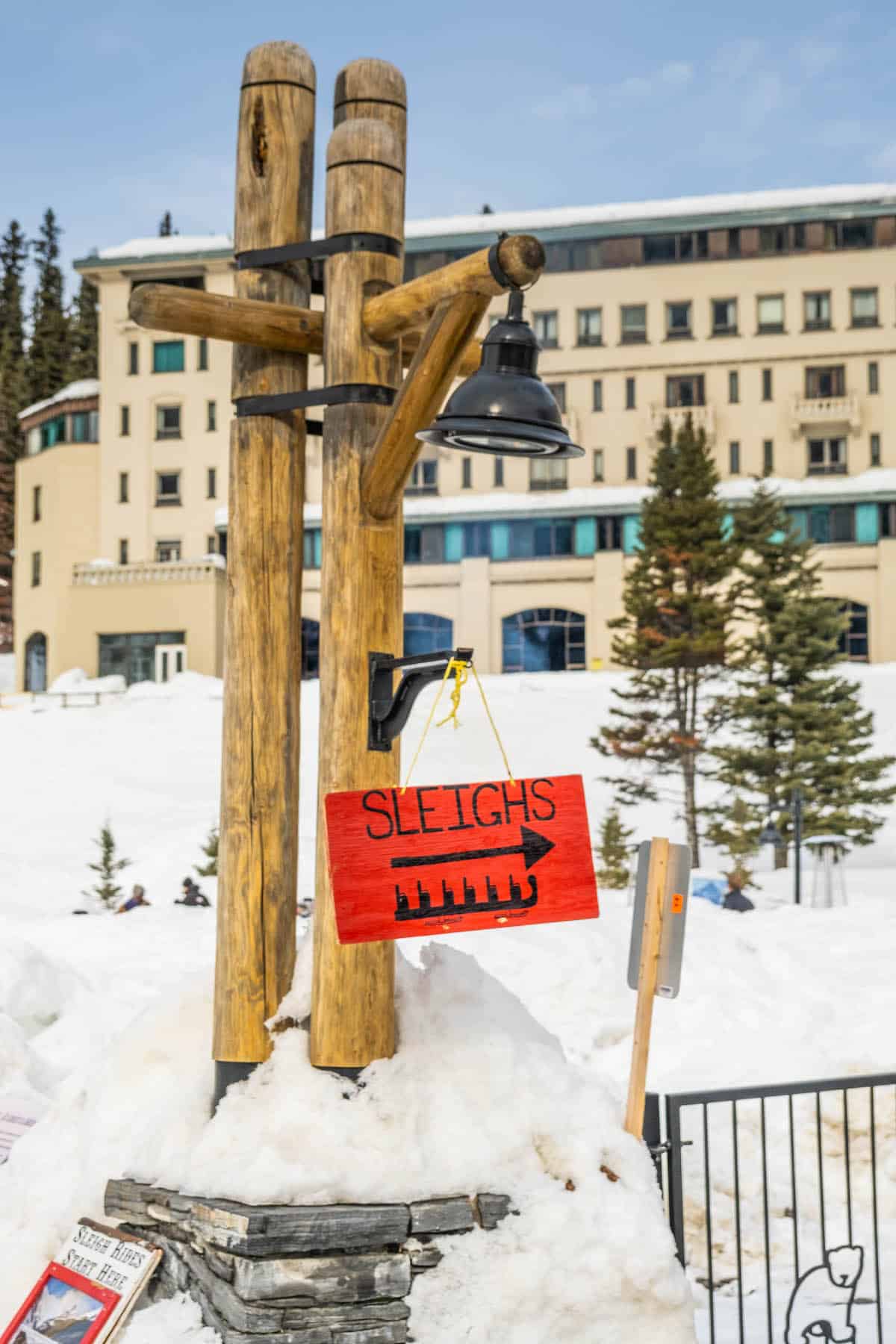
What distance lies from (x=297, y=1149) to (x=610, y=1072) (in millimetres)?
5810

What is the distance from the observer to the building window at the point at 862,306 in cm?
5534

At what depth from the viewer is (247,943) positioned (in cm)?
637

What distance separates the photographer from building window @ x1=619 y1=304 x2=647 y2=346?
5659cm

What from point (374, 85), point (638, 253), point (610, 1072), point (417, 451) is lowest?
point (610, 1072)

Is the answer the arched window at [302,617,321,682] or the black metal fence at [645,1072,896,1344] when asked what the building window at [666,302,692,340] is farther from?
the black metal fence at [645,1072,896,1344]

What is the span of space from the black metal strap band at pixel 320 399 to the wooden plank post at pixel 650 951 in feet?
7.45

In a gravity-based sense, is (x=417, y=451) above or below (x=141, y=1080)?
above

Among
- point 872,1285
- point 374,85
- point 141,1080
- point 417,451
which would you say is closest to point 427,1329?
point 141,1080

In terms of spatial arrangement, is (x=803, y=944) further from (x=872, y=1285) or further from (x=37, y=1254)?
(x=37, y=1254)

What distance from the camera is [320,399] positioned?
6.37 meters

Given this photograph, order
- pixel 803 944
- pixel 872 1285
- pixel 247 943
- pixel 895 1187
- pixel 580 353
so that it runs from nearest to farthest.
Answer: pixel 247 943 < pixel 872 1285 < pixel 895 1187 < pixel 803 944 < pixel 580 353

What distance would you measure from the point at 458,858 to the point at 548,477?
5102cm

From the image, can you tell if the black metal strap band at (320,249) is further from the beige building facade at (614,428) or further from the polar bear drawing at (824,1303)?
the beige building facade at (614,428)

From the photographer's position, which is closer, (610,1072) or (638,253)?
(610,1072)
